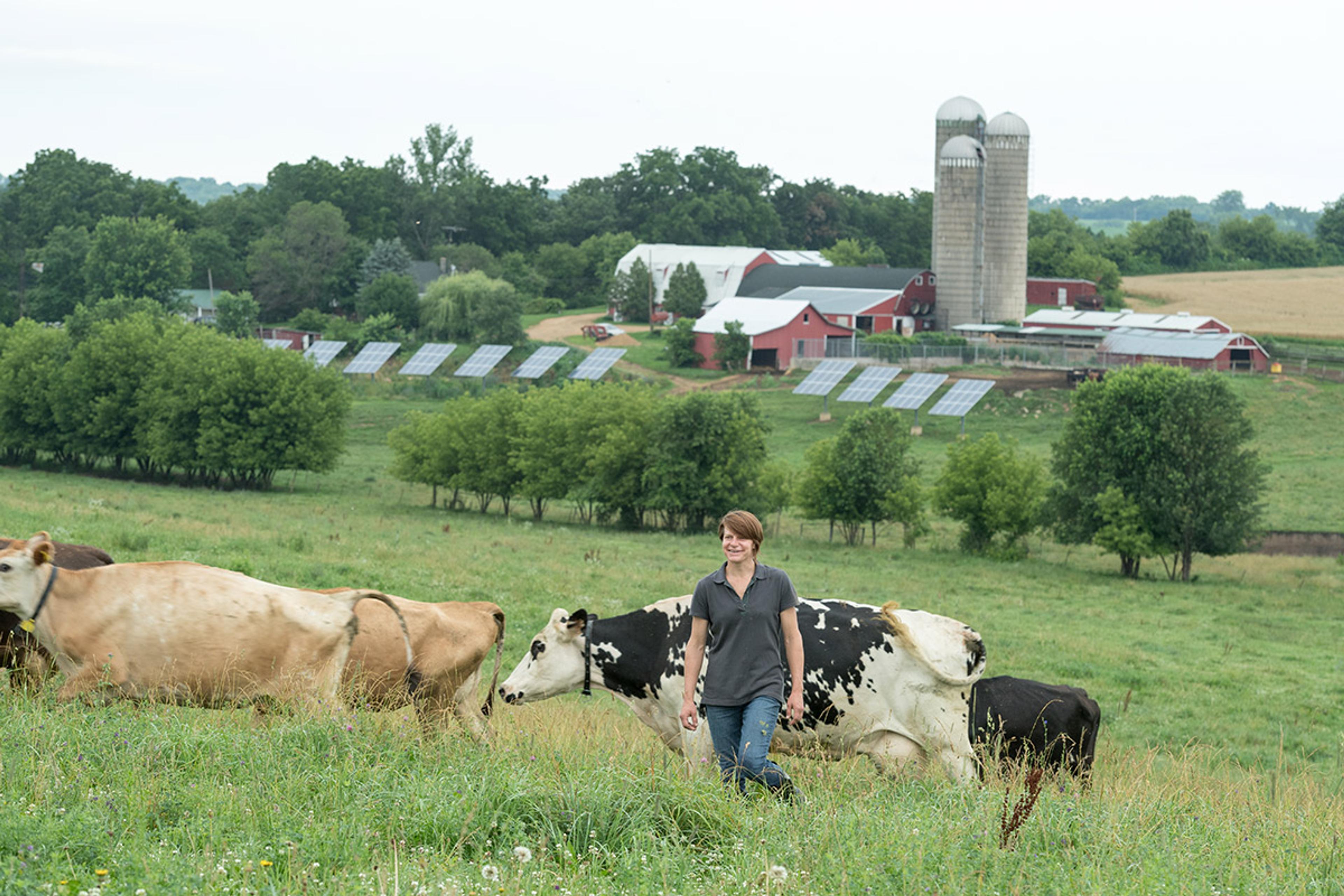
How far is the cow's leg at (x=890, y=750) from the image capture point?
8.58 m

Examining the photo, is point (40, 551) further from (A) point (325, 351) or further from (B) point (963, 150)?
(B) point (963, 150)

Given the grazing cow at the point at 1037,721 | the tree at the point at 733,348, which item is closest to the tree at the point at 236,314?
the tree at the point at 733,348

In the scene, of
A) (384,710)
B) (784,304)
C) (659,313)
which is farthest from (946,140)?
(384,710)

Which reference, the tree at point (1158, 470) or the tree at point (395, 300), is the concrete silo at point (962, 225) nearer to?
the tree at point (395, 300)

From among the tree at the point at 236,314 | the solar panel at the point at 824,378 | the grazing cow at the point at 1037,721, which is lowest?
the grazing cow at the point at 1037,721

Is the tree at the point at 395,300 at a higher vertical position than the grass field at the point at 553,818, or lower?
higher

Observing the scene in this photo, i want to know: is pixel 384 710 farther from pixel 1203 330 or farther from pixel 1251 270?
pixel 1251 270

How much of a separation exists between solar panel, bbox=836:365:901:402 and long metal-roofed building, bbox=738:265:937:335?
56.4ft

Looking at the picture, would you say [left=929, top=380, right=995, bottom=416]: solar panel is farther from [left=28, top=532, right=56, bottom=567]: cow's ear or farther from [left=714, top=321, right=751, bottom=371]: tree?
[left=28, top=532, right=56, bottom=567]: cow's ear

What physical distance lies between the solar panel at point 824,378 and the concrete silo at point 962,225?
20432mm

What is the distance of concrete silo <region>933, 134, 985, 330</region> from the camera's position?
89500 millimetres

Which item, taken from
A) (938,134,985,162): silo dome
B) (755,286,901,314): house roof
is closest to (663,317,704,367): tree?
(755,286,901,314): house roof

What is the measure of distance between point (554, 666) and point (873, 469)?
37.6 metres

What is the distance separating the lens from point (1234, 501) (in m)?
41.1
